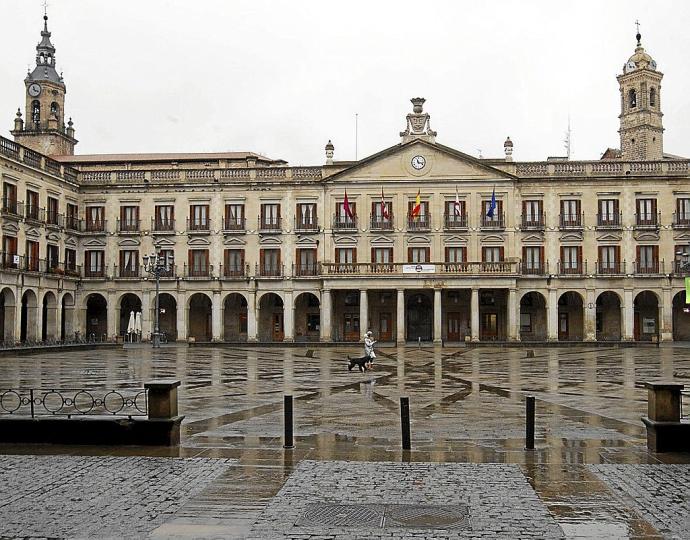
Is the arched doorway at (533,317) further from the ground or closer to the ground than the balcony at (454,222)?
closer to the ground

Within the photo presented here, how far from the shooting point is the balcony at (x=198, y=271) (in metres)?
61.9

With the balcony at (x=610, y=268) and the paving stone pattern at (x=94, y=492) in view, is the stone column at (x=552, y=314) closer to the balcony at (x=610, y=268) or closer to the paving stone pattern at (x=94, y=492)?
the balcony at (x=610, y=268)

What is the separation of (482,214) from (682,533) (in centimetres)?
5301

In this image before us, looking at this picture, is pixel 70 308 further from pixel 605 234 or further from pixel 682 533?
pixel 682 533

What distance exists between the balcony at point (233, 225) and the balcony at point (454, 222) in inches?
625

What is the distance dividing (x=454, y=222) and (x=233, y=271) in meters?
17.8

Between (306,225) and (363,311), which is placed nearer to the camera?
(363,311)

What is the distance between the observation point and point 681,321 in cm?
6138

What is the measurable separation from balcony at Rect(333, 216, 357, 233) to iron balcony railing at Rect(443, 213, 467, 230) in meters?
7.06

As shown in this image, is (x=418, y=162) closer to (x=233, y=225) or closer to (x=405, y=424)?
(x=233, y=225)

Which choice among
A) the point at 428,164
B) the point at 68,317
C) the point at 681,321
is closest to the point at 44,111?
the point at 68,317

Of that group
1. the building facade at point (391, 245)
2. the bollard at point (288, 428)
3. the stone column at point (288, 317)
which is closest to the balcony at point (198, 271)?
the building facade at point (391, 245)

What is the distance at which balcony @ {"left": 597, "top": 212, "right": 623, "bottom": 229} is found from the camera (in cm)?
5997

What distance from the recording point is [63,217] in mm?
59250
